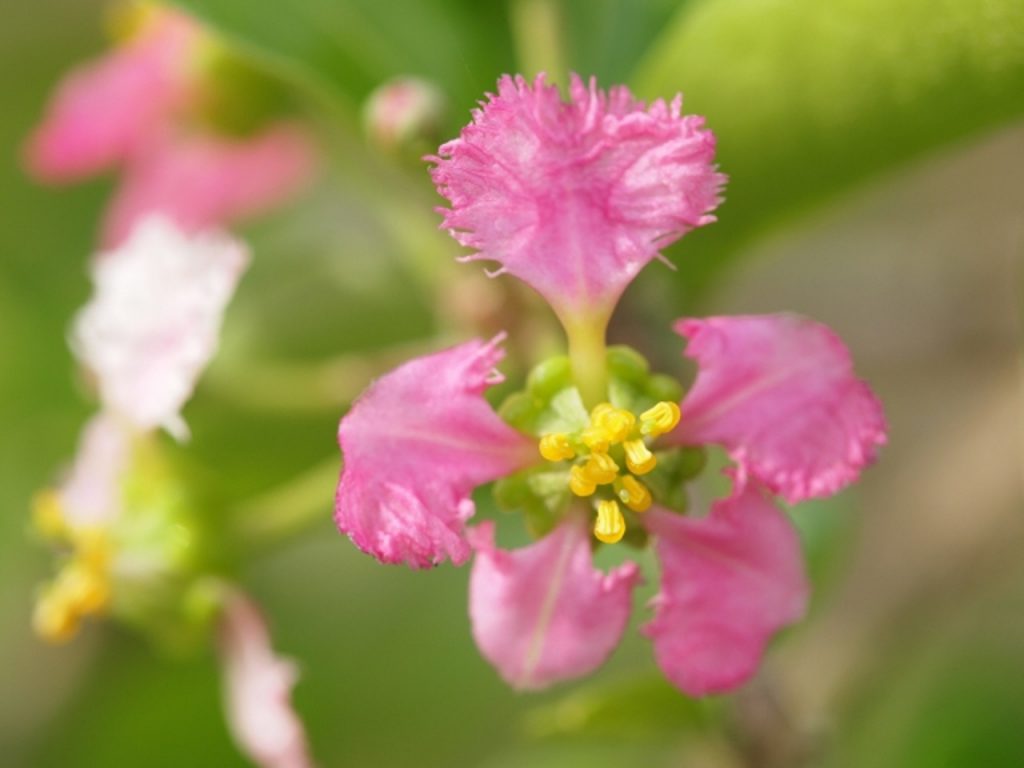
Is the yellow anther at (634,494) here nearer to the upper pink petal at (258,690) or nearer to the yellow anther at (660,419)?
the yellow anther at (660,419)

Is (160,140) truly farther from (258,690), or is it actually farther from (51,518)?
(258,690)

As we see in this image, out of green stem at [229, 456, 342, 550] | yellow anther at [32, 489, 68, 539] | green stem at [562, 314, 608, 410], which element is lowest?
green stem at [562, 314, 608, 410]

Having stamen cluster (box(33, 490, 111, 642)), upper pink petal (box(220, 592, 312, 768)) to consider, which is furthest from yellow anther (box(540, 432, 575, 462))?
stamen cluster (box(33, 490, 111, 642))

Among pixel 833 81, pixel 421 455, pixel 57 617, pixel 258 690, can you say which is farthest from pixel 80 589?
pixel 833 81

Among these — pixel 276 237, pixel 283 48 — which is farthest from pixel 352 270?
pixel 283 48

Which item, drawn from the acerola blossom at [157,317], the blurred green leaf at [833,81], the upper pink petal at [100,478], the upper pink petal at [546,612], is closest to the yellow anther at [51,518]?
the upper pink petal at [100,478]

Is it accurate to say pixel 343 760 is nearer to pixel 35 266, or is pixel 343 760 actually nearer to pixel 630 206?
pixel 35 266

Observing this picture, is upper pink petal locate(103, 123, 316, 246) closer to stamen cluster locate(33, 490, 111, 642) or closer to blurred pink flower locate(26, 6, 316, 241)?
blurred pink flower locate(26, 6, 316, 241)
